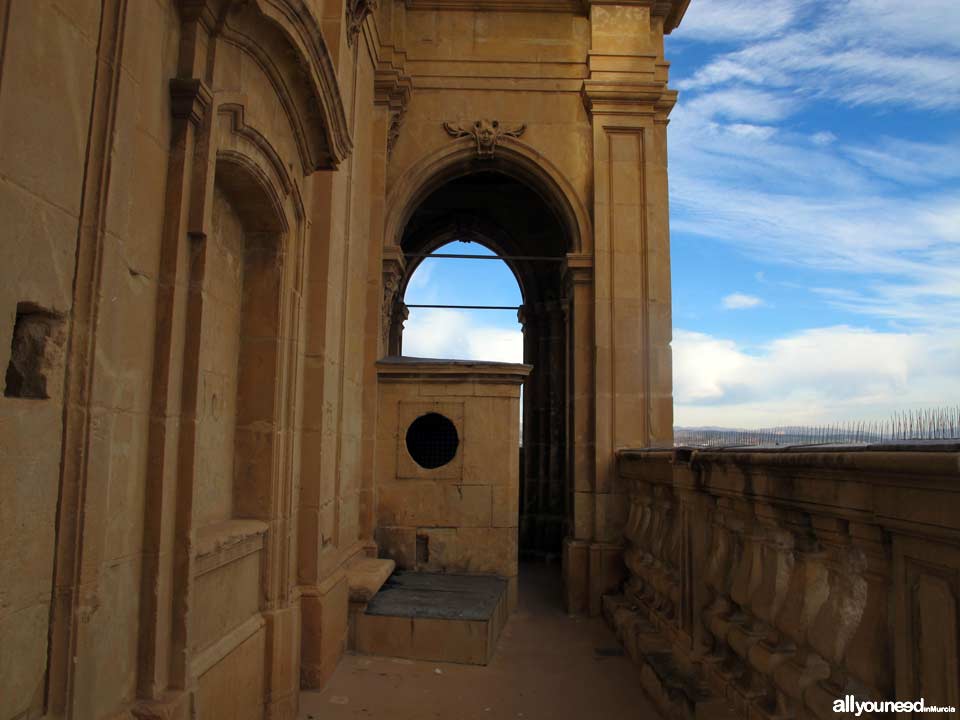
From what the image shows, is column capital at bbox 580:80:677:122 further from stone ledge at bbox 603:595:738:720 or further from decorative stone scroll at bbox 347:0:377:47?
stone ledge at bbox 603:595:738:720

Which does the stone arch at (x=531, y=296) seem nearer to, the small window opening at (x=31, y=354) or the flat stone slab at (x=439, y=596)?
the flat stone slab at (x=439, y=596)

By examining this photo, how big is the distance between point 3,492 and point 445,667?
4700 mm

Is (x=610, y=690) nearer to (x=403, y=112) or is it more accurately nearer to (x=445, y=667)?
(x=445, y=667)

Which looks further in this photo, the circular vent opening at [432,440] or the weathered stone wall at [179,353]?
the circular vent opening at [432,440]

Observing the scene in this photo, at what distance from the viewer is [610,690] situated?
5625 mm

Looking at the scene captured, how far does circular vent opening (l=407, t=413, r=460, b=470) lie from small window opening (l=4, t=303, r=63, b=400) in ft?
20.0

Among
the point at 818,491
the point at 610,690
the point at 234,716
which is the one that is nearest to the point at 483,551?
the point at 610,690

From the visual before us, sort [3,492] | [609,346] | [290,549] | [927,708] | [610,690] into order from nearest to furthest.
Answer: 1. [3,492]
2. [927,708]
3. [290,549]
4. [610,690]
5. [609,346]

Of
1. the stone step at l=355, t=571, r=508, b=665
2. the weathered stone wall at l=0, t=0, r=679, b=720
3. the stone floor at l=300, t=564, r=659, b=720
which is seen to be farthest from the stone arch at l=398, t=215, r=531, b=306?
the stone step at l=355, t=571, r=508, b=665

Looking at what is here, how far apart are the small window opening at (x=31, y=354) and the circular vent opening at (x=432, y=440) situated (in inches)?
240

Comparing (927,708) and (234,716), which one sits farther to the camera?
(234,716)

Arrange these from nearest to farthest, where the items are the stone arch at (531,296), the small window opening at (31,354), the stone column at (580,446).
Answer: the small window opening at (31,354), the stone column at (580,446), the stone arch at (531,296)

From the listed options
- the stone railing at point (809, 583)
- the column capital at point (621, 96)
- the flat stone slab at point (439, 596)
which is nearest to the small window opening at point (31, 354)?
the stone railing at point (809, 583)

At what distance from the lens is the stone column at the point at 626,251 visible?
868 centimetres
